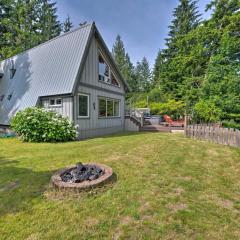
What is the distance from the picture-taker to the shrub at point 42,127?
9.49 meters

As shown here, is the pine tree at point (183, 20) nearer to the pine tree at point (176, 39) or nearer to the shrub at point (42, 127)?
the pine tree at point (176, 39)

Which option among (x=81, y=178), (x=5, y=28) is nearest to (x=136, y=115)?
(x=81, y=178)

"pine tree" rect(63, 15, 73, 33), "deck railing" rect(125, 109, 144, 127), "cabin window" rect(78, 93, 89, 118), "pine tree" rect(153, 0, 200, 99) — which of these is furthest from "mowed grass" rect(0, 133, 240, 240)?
"pine tree" rect(63, 15, 73, 33)

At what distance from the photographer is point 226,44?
13.9 m

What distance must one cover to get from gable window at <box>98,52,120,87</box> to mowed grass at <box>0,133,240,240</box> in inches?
337

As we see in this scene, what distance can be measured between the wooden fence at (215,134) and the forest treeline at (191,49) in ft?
5.95

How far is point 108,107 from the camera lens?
13.9 meters

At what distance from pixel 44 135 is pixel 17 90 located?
5910 millimetres

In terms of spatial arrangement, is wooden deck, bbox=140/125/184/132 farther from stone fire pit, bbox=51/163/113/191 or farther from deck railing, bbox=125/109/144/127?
stone fire pit, bbox=51/163/113/191

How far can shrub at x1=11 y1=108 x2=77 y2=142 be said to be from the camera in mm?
9492

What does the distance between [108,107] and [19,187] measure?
10.3m

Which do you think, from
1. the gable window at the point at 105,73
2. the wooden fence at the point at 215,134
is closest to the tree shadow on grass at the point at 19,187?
the wooden fence at the point at 215,134

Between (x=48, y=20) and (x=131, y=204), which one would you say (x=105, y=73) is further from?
(x=48, y=20)

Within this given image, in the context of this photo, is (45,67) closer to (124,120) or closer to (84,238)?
(124,120)
